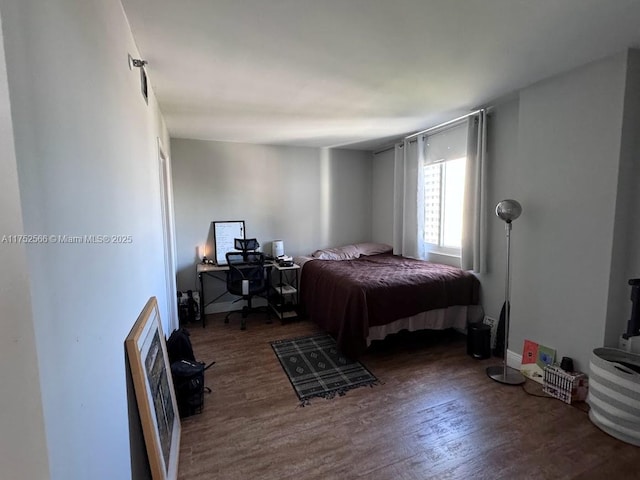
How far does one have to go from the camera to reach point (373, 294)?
298 centimetres

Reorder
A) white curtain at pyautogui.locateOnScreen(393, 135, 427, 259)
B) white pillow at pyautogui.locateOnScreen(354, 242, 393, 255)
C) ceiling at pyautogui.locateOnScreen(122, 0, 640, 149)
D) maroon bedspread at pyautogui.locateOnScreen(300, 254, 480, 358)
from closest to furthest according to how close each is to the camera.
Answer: ceiling at pyautogui.locateOnScreen(122, 0, 640, 149) < maroon bedspread at pyautogui.locateOnScreen(300, 254, 480, 358) < white curtain at pyautogui.locateOnScreen(393, 135, 427, 259) < white pillow at pyautogui.locateOnScreen(354, 242, 393, 255)

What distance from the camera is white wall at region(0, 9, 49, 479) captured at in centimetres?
41

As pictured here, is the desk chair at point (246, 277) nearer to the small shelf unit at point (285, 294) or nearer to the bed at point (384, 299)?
the small shelf unit at point (285, 294)

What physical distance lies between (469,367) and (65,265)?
10.3 ft

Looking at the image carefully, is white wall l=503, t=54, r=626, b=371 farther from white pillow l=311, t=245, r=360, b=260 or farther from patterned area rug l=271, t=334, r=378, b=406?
white pillow l=311, t=245, r=360, b=260

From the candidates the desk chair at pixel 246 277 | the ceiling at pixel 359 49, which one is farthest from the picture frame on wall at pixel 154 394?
the desk chair at pixel 246 277

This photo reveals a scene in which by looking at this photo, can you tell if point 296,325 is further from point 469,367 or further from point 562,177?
point 562,177

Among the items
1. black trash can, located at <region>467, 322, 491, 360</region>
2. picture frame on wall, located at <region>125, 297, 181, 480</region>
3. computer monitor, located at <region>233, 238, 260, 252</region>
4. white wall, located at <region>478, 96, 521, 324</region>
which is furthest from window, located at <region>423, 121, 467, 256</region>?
picture frame on wall, located at <region>125, 297, 181, 480</region>

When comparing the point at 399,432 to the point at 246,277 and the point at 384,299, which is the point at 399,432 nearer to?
the point at 384,299

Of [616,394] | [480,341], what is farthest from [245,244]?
[616,394]

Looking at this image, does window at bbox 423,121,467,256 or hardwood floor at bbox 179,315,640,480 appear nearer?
hardwood floor at bbox 179,315,640,480

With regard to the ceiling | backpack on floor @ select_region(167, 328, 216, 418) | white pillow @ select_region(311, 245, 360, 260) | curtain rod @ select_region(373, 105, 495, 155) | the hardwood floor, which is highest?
the ceiling

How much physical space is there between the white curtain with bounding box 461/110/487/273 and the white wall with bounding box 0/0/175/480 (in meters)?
3.09

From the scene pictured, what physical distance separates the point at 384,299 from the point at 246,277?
70.5 inches
